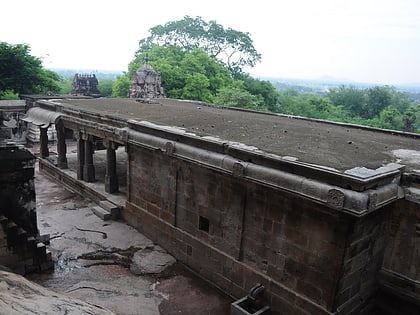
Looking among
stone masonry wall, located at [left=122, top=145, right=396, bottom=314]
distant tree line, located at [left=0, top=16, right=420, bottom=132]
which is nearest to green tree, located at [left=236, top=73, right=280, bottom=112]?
distant tree line, located at [left=0, top=16, right=420, bottom=132]

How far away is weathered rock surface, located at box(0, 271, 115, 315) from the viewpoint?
285cm

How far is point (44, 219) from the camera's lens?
1142 cm

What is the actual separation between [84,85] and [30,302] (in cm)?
3128

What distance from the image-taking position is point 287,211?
7.00m

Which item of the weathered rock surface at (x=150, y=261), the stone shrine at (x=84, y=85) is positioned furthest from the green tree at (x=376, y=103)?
the weathered rock surface at (x=150, y=261)

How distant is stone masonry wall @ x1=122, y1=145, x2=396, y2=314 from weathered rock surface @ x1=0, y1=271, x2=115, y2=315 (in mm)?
4242

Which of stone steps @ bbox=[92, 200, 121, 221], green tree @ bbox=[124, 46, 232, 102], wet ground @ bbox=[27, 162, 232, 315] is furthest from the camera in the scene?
green tree @ bbox=[124, 46, 232, 102]

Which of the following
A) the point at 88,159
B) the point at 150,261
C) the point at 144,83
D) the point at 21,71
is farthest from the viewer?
the point at 144,83

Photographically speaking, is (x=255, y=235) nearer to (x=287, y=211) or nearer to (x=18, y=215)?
(x=287, y=211)

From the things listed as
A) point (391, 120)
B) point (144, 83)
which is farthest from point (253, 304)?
point (391, 120)

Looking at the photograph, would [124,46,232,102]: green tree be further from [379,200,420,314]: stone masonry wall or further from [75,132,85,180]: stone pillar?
[379,200,420,314]: stone masonry wall

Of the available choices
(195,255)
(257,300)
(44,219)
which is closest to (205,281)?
(195,255)

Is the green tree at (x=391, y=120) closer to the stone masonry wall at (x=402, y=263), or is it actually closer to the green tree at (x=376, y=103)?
the green tree at (x=376, y=103)

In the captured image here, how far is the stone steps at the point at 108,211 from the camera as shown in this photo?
455 inches
